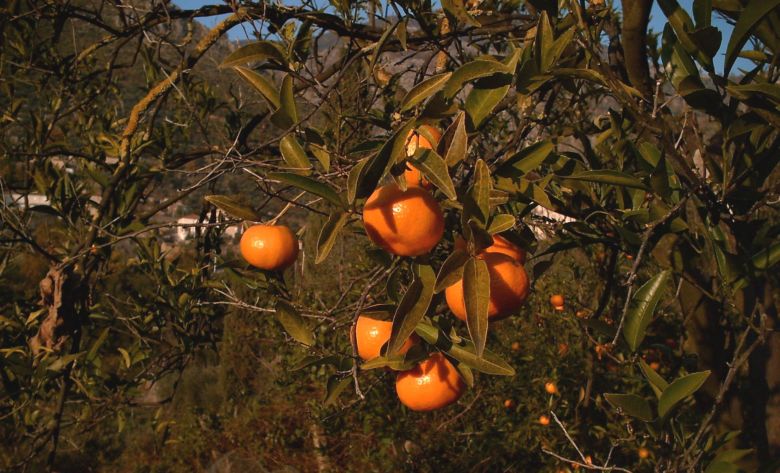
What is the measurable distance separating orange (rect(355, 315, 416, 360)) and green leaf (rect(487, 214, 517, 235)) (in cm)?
21

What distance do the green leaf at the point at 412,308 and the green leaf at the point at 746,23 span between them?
406 millimetres

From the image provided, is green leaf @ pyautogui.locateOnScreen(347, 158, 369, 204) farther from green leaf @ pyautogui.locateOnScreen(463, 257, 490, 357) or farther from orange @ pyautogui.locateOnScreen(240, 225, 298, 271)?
orange @ pyautogui.locateOnScreen(240, 225, 298, 271)

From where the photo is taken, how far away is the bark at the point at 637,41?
84 cm

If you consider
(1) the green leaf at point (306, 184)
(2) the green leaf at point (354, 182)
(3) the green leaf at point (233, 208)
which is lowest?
(3) the green leaf at point (233, 208)

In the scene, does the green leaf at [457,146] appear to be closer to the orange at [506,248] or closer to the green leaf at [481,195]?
the green leaf at [481,195]

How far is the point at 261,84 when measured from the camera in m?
0.65

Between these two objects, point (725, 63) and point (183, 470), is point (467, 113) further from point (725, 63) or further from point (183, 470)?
point (183, 470)

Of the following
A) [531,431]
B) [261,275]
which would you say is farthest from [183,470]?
[261,275]

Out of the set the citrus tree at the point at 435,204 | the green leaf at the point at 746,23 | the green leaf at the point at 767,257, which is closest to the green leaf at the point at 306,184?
the citrus tree at the point at 435,204

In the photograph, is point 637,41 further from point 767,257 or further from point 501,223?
point 501,223

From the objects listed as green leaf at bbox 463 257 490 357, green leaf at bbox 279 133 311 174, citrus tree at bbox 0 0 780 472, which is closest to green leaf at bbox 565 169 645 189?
citrus tree at bbox 0 0 780 472

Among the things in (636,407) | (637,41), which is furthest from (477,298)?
(637,41)

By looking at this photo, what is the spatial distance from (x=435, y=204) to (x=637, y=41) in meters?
0.59

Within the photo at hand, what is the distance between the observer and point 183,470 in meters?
4.36
